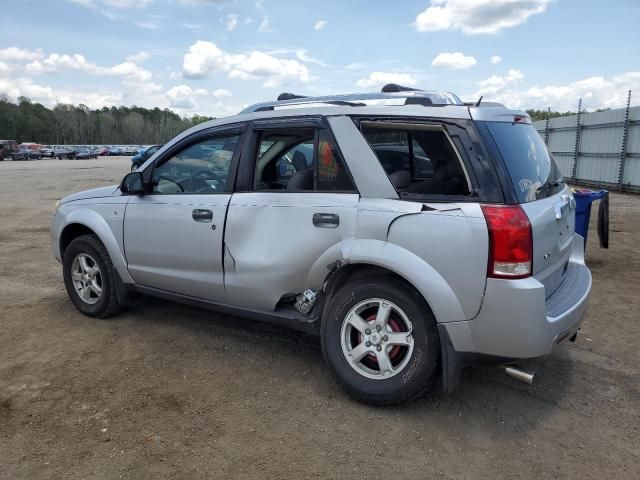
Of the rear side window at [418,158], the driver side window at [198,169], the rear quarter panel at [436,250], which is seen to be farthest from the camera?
the driver side window at [198,169]

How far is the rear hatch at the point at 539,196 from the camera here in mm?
2826

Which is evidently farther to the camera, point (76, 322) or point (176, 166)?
point (76, 322)

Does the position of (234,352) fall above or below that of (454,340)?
below

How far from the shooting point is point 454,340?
2863mm

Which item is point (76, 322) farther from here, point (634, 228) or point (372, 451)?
point (634, 228)

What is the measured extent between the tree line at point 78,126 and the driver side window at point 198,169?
12189 centimetres

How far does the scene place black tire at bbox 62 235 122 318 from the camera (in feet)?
14.9

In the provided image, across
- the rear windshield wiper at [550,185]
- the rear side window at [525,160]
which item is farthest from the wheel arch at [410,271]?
the rear windshield wiper at [550,185]

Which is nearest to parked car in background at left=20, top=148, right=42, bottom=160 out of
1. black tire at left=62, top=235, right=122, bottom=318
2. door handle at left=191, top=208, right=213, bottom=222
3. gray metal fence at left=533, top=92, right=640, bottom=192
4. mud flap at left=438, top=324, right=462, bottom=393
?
gray metal fence at left=533, top=92, right=640, bottom=192

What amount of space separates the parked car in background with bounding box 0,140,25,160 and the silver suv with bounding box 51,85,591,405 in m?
52.7

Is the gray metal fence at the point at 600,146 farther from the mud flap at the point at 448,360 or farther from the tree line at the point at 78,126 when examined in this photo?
the tree line at the point at 78,126

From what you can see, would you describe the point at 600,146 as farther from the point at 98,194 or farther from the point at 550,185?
the point at 98,194

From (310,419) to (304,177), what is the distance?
155cm

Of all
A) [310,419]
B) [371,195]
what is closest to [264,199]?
[371,195]
